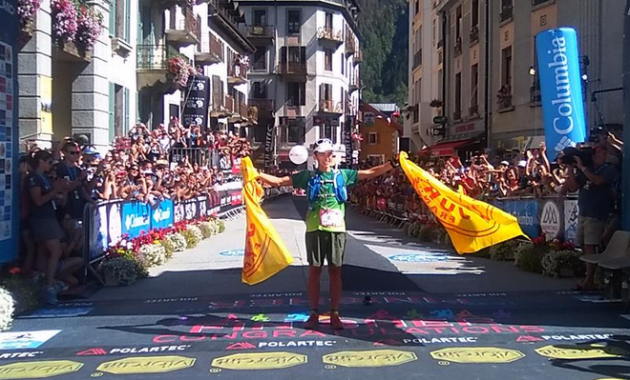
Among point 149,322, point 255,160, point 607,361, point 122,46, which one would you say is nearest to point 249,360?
point 149,322

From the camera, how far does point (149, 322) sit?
9016 millimetres

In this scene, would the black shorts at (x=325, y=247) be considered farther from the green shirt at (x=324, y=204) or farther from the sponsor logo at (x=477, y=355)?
the sponsor logo at (x=477, y=355)

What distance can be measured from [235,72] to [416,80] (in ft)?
38.5

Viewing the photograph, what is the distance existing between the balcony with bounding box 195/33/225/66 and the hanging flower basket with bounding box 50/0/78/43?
780 inches

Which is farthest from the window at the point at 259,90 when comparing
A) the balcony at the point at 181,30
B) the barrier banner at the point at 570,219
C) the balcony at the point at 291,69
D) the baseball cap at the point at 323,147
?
the baseball cap at the point at 323,147

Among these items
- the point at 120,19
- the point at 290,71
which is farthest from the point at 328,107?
the point at 120,19

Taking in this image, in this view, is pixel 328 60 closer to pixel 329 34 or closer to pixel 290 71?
pixel 329 34

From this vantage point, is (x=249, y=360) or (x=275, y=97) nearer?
(x=249, y=360)

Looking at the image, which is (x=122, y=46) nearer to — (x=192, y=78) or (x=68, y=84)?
(x=68, y=84)

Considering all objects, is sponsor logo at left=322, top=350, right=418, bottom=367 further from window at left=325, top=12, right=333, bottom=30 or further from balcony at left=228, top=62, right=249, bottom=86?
window at left=325, top=12, right=333, bottom=30

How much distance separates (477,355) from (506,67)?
80.2 ft

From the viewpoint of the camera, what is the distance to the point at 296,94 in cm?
7138

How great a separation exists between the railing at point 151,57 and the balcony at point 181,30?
241cm

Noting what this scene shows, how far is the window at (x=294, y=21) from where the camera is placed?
71438mm
